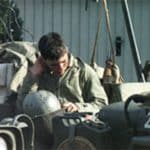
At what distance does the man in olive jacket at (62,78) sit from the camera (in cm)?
480

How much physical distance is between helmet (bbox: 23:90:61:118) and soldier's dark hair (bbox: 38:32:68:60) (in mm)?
626

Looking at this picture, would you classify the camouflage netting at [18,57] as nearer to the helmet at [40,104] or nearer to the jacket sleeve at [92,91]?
the jacket sleeve at [92,91]

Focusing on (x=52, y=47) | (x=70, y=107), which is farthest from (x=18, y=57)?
(x=70, y=107)

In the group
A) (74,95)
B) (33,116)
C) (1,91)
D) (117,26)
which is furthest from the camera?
(117,26)

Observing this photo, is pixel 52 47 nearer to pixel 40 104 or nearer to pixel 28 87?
pixel 28 87

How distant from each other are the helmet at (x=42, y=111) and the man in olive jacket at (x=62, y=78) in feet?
1.94

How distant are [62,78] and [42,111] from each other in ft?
2.93

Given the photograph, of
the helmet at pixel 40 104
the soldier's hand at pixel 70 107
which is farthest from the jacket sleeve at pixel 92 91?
the helmet at pixel 40 104

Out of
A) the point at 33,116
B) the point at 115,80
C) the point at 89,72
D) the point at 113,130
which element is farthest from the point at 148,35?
the point at 113,130

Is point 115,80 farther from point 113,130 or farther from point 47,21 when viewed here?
point 47,21

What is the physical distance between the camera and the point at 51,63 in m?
4.82

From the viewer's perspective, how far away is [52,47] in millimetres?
4824

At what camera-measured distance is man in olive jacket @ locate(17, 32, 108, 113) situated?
4801 mm

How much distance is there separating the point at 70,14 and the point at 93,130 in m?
9.93
